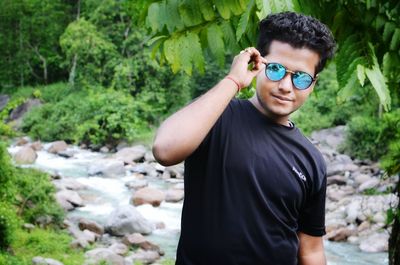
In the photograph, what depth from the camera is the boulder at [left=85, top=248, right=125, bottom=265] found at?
27.4 feet

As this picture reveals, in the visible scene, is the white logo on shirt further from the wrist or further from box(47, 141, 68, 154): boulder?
box(47, 141, 68, 154): boulder

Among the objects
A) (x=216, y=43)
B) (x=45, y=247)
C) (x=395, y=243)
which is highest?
(x=216, y=43)

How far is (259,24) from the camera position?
1.75 meters

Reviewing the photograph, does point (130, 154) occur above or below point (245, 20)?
below

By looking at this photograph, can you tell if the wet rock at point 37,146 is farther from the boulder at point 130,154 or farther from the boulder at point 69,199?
the boulder at point 69,199

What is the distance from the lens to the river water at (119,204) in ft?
32.9

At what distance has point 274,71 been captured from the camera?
1.71 m

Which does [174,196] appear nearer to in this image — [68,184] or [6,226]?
[68,184]

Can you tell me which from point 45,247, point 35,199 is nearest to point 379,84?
point 45,247

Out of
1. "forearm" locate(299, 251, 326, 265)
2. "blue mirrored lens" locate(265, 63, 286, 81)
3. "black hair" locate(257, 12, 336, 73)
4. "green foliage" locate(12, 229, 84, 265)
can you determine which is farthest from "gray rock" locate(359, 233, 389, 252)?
"blue mirrored lens" locate(265, 63, 286, 81)

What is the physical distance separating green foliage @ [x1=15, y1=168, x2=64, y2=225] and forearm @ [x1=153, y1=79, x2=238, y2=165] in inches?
341

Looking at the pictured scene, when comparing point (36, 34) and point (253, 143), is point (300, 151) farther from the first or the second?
point (36, 34)

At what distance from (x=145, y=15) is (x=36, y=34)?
31.4 meters

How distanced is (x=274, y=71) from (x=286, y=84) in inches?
2.3
